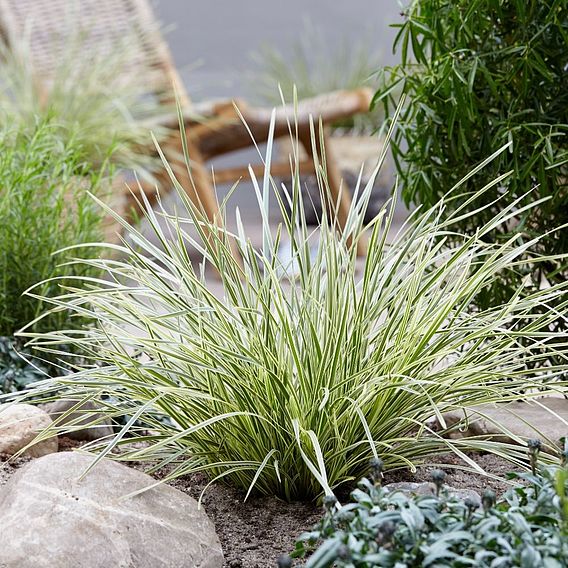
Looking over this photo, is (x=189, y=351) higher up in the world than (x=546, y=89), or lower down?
lower down

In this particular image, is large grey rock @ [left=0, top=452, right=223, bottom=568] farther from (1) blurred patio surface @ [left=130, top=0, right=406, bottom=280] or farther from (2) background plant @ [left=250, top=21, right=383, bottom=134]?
(1) blurred patio surface @ [left=130, top=0, right=406, bottom=280]

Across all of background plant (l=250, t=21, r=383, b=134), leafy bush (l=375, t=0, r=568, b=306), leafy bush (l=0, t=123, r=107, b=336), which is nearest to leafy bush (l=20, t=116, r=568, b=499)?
leafy bush (l=375, t=0, r=568, b=306)

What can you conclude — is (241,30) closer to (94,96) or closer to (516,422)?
(94,96)

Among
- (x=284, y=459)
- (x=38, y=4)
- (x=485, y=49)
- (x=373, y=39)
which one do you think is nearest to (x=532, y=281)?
(x=485, y=49)

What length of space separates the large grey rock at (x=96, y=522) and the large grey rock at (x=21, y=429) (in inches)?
11.5

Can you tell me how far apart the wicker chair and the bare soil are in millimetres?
2288

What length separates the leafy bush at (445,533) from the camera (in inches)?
35.1

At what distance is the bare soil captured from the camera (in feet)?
4.14

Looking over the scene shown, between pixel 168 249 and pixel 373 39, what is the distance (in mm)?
5342

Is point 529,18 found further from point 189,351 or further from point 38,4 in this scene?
point 38,4

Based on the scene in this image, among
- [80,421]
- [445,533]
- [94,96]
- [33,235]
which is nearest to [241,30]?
[94,96]

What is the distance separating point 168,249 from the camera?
148 cm

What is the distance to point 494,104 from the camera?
1.79 metres

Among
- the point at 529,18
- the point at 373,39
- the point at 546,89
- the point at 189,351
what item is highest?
the point at 529,18
